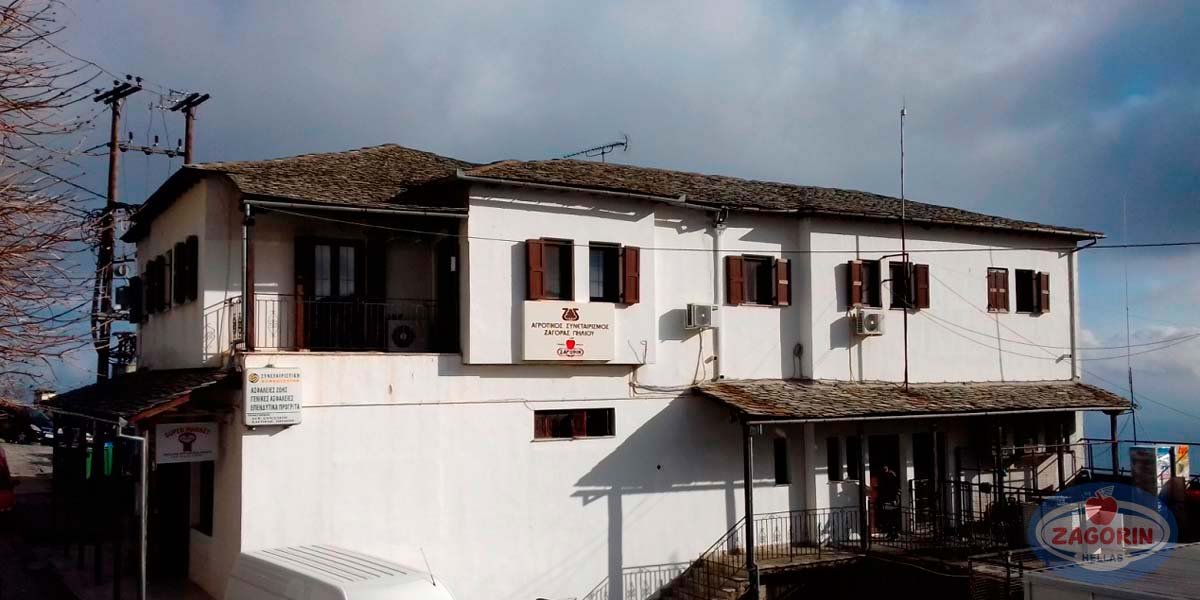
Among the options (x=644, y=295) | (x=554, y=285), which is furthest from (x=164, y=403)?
(x=644, y=295)

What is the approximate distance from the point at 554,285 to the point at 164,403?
7.49 m

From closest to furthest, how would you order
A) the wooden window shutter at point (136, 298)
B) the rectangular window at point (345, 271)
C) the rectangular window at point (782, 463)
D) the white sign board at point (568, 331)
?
the white sign board at point (568, 331), the rectangular window at point (345, 271), the rectangular window at point (782, 463), the wooden window shutter at point (136, 298)

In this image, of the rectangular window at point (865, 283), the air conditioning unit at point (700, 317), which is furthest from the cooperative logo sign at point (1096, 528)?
the air conditioning unit at point (700, 317)

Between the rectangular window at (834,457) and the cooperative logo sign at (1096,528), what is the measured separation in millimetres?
4297

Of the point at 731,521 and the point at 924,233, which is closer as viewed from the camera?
the point at 731,521

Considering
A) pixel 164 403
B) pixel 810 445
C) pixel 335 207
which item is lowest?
pixel 810 445

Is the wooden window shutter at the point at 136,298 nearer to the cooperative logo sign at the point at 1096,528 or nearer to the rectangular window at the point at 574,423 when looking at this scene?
the rectangular window at the point at 574,423

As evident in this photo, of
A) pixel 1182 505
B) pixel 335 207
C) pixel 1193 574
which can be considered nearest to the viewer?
pixel 1193 574

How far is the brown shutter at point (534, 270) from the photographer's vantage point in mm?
18531

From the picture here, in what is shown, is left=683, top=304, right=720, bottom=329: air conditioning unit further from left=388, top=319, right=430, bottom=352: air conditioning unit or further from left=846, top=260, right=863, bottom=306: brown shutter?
left=388, top=319, right=430, bottom=352: air conditioning unit

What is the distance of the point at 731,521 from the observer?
827 inches

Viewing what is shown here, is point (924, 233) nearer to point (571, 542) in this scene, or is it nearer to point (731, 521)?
point (731, 521)

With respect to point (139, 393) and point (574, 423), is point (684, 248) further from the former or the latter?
point (139, 393)

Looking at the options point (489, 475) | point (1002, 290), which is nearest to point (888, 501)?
point (1002, 290)
